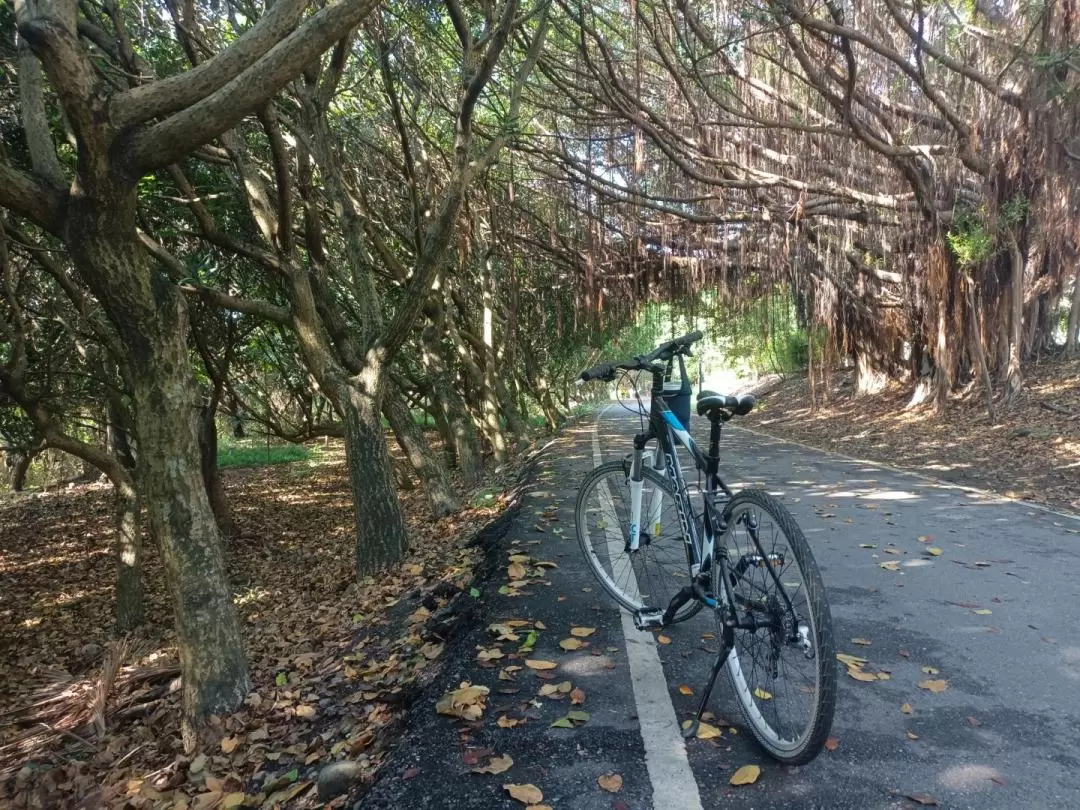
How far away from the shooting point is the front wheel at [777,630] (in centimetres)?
228

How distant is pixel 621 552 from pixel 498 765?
1.76 meters

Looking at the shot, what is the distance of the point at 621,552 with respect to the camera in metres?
4.17

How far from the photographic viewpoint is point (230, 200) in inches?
366

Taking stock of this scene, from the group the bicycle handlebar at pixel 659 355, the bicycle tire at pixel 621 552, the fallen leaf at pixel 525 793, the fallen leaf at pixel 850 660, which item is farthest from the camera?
the bicycle tire at pixel 621 552

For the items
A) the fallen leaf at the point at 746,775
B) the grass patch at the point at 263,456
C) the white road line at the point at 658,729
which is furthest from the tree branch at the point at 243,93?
the grass patch at the point at 263,456

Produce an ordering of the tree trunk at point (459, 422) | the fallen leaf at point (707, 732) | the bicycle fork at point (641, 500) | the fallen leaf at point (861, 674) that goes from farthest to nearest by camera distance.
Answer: the tree trunk at point (459, 422) < the bicycle fork at point (641, 500) < the fallen leaf at point (861, 674) < the fallen leaf at point (707, 732)

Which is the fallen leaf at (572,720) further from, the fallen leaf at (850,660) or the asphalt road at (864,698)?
the fallen leaf at (850,660)

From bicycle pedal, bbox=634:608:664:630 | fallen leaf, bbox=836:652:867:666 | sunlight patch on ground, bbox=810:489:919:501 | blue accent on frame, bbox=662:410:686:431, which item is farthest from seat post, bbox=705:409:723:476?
sunlight patch on ground, bbox=810:489:919:501

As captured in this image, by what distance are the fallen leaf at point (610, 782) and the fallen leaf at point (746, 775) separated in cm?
41

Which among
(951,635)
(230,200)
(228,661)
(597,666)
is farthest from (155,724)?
(230,200)

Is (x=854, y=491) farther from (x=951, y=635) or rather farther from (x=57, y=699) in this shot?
(x=57, y=699)

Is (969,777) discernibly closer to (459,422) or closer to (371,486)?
(371,486)

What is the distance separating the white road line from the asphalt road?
0.09ft

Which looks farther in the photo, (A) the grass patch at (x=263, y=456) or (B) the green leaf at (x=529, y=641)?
(A) the grass patch at (x=263, y=456)
